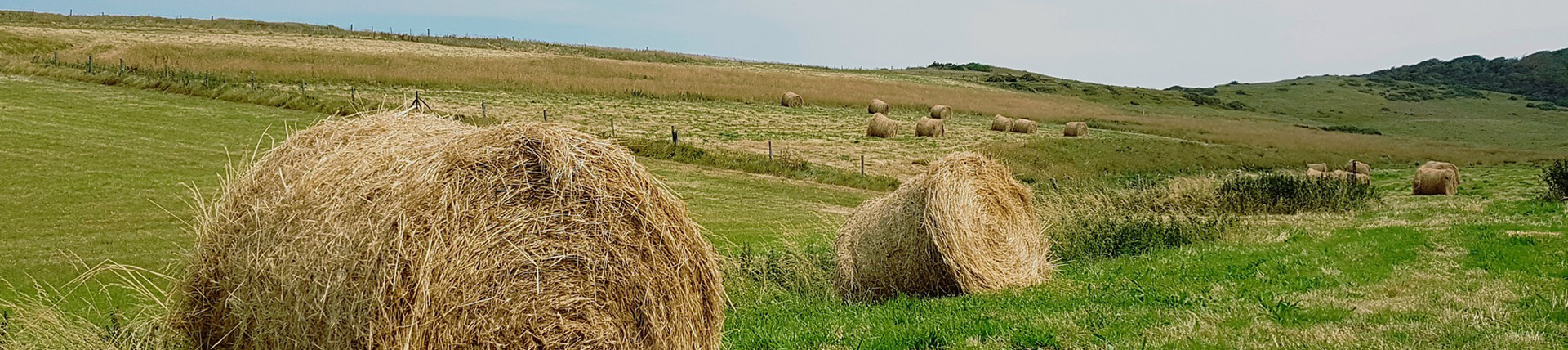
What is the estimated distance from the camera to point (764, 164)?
110ft

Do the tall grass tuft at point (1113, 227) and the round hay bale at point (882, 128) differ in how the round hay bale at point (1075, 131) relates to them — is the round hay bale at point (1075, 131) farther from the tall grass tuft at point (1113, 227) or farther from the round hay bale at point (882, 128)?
the tall grass tuft at point (1113, 227)

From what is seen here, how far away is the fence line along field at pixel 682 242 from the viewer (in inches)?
275

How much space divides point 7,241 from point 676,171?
56.2 ft

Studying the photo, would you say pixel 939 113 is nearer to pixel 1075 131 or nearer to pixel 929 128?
pixel 1075 131

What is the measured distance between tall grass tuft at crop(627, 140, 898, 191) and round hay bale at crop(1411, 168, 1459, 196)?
13.2 metres

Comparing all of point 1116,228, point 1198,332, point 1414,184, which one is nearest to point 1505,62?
point 1414,184

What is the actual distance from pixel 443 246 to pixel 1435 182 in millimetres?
27797

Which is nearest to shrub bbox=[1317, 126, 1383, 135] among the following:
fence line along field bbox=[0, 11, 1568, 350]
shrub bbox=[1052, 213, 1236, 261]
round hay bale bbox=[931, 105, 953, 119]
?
round hay bale bbox=[931, 105, 953, 119]

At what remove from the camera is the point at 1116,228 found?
62.5ft

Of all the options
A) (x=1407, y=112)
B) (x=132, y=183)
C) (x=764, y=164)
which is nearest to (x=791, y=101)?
(x=764, y=164)

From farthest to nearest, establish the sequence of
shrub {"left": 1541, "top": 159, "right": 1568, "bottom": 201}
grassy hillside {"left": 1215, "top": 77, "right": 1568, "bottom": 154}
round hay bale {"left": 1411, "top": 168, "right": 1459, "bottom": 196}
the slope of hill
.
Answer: the slope of hill < grassy hillside {"left": 1215, "top": 77, "right": 1568, "bottom": 154} < round hay bale {"left": 1411, "top": 168, "right": 1459, "bottom": 196} < shrub {"left": 1541, "top": 159, "right": 1568, "bottom": 201}

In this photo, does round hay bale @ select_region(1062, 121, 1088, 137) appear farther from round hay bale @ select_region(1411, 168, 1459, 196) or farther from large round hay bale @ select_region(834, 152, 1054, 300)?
large round hay bale @ select_region(834, 152, 1054, 300)

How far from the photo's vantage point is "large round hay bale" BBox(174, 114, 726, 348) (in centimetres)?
669

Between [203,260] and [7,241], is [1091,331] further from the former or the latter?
[7,241]
